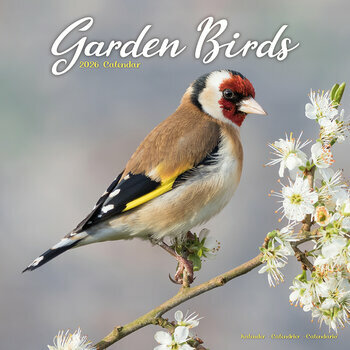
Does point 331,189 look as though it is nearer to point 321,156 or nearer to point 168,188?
point 321,156

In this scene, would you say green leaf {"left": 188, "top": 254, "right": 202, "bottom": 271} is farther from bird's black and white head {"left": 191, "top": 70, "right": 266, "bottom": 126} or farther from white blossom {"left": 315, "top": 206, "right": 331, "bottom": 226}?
bird's black and white head {"left": 191, "top": 70, "right": 266, "bottom": 126}

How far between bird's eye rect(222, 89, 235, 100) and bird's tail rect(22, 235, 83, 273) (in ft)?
2.89

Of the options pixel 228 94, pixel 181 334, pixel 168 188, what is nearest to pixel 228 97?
pixel 228 94

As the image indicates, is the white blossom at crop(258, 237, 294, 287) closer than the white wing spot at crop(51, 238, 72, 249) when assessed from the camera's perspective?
Yes

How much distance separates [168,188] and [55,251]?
0.49 meters

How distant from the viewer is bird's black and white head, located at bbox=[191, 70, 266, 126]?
2.71m

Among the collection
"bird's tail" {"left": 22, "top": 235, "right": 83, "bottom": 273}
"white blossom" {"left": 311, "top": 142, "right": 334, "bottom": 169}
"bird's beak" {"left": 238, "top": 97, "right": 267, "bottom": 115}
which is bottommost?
"bird's tail" {"left": 22, "top": 235, "right": 83, "bottom": 273}

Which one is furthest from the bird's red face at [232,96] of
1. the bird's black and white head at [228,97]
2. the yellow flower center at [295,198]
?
the yellow flower center at [295,198]

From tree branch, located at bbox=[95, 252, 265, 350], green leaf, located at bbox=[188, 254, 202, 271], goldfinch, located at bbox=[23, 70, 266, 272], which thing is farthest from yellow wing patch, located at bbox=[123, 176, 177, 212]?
tree branch, located at bbox=[95, 252, 265, 350]

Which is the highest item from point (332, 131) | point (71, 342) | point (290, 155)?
point (332, 131)

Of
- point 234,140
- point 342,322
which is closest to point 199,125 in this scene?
point 234,140

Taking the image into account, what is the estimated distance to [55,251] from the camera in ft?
7.31

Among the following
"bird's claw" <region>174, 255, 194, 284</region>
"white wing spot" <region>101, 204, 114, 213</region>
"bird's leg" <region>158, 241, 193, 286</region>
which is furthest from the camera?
"white wing spot" <region>101, 204, 114, 213</region>

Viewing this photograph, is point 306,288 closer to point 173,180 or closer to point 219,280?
point 219,280
